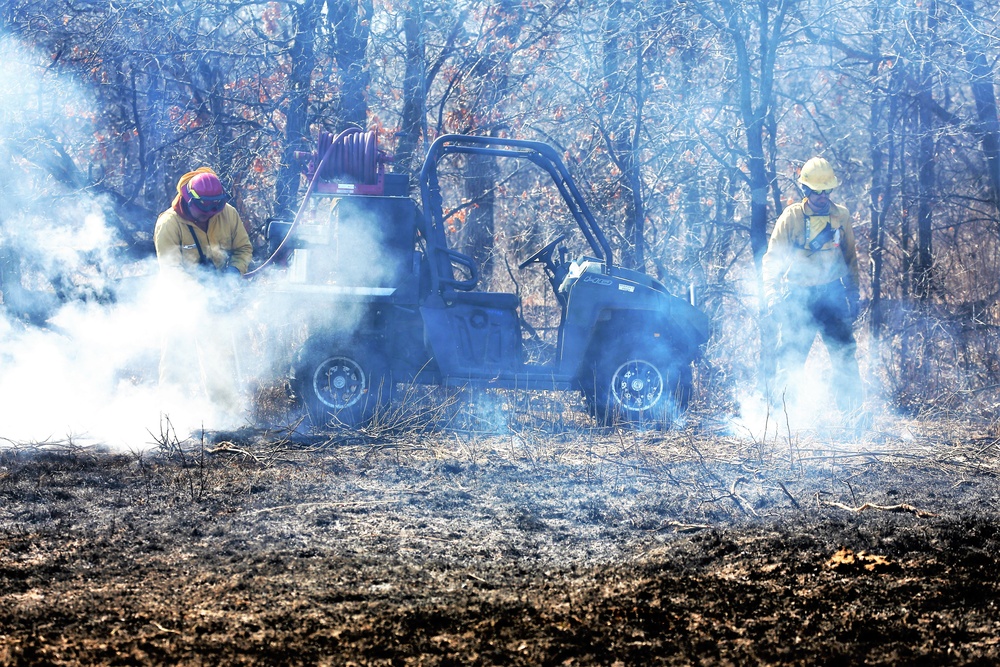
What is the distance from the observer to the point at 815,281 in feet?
28.5

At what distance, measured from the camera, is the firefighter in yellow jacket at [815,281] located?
8.63 m

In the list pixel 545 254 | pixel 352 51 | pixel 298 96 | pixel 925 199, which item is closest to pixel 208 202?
pixel 545 254

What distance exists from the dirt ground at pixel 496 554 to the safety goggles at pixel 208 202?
1944mm

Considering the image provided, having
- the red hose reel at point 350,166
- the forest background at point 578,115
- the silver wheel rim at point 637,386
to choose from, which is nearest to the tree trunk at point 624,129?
the forest background at point 578,115

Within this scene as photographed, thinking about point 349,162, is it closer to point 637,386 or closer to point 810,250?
point 637,386

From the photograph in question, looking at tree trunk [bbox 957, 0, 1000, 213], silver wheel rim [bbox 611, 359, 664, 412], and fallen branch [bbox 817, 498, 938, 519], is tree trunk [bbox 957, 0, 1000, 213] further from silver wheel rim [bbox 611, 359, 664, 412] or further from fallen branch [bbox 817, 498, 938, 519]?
fallen branch [bbox 817, 498, 938, 519]

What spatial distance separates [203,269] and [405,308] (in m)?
1.69

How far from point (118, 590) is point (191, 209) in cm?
466

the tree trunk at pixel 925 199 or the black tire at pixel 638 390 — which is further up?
the tree trunk at pixel 925 199

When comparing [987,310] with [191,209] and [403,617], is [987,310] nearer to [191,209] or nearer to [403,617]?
[191,209]

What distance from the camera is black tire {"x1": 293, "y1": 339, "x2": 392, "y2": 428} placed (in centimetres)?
799

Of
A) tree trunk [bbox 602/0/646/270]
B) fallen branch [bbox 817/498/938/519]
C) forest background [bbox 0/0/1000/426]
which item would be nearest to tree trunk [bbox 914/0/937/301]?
forest background [bbox 0/0/1000/426]

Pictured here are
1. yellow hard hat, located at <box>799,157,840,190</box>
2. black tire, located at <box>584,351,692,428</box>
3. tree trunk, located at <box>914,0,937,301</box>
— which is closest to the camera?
black tire, located at <box>584,351,692,428</box>

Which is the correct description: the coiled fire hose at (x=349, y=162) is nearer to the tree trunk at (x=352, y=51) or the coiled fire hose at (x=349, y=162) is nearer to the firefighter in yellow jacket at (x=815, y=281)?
the firefighter in yellow jacket at (x=815, y=281)
